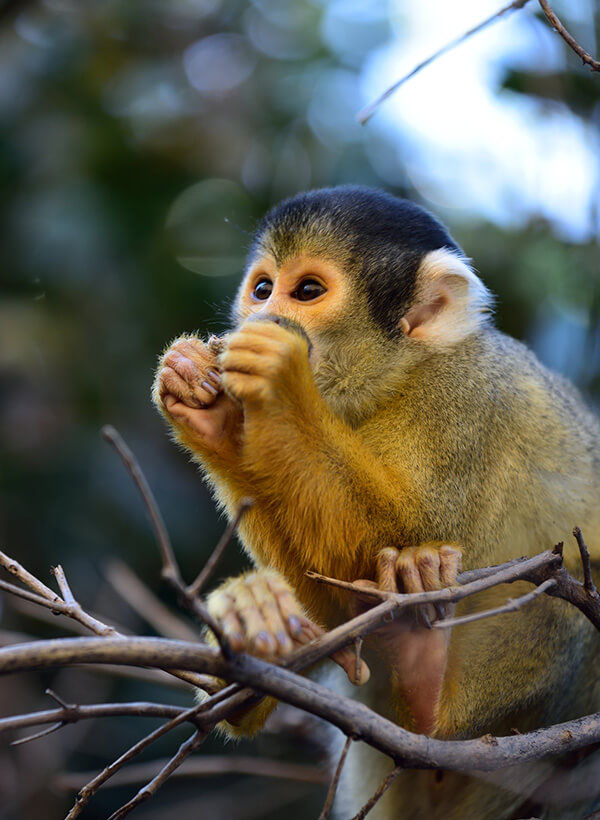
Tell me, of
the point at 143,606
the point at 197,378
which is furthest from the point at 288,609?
the point at 143,606

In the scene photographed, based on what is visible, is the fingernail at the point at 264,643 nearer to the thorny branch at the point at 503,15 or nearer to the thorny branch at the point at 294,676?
the thorny branch at the point at 294,676

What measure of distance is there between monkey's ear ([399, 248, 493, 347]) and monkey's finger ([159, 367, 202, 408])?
0.66m

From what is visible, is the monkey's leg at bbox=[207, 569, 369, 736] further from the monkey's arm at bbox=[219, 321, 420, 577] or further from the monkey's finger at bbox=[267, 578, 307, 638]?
the monkey's arm at bbox=[219, 321, 420, 577]

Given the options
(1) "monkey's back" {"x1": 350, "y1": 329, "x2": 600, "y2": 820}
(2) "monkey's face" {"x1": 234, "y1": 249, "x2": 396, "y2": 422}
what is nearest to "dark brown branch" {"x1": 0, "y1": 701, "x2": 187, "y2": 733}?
(1) "monkey's back" {"x1": 350, "y1": 329, "x2": 600, "y2": 820}

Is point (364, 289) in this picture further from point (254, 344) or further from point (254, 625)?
point (254, 625)

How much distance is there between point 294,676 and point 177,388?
941 millimetres

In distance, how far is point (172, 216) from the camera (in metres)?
4.41

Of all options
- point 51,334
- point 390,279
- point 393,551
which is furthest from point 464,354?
point 51,334

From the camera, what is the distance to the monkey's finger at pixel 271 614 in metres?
1.30

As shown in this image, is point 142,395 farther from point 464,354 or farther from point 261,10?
point 261,10

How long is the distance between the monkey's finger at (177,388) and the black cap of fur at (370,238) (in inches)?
23.0

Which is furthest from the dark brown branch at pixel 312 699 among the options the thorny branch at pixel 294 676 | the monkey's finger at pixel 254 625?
the monkey's finger at pixel 254 625

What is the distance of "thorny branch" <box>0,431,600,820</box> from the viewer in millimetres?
1031

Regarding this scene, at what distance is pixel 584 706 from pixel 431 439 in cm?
94
